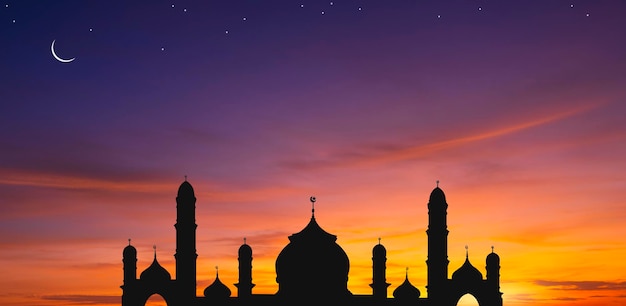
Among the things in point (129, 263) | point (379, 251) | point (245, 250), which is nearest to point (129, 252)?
point (129, 263)

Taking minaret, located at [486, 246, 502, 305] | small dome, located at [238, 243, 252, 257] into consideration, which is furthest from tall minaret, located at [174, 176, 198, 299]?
minaret, located at [486, 246, 502, 305]

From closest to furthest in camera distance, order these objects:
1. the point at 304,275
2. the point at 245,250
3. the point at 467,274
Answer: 1. the point at 245,250
2. the point at 467,274
3. the point at 304,275

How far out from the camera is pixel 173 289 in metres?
117

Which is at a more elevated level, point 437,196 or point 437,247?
point 437,196

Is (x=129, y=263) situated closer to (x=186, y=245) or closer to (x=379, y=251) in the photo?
(x=186, y=245)

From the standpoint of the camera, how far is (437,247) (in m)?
117

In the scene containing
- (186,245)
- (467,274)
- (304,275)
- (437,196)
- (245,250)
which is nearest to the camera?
(186,245)

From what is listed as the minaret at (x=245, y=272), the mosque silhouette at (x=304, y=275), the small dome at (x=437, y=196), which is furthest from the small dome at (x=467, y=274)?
the minaret at (x=245, y=272)

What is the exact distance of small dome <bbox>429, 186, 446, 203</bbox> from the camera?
118 meters

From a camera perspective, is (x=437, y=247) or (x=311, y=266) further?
(x=311, y=266)

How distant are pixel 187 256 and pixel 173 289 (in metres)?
2.85

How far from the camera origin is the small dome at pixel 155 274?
11781 centimetres

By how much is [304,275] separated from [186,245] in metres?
10.3

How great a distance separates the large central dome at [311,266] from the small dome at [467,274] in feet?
31.0
